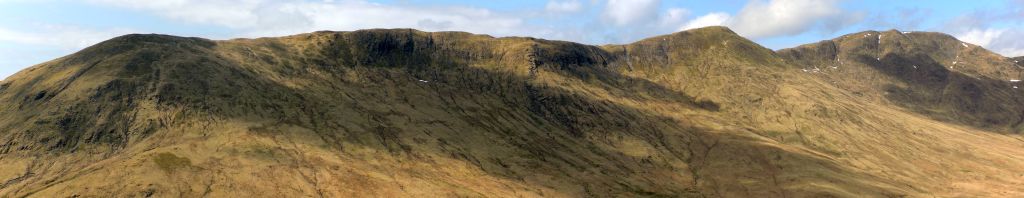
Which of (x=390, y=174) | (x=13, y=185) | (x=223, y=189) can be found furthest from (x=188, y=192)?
(x=390, y=174)

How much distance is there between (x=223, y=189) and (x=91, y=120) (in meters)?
60.7

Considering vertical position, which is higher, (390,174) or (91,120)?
(91,120)

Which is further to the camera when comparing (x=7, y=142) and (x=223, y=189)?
(x=7, y=142)

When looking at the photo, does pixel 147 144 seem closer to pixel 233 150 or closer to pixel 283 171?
pixel 233 150

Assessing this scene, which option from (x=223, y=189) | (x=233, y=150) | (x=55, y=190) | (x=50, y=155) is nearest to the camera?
(x=55, y=190)

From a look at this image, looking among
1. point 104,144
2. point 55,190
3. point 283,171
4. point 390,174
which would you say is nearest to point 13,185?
point 55,190

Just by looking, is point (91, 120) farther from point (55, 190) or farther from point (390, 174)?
point (390, 174)

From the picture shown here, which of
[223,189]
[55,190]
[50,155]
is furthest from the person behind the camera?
[50,155]

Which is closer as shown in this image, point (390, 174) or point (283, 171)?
point (283, 171)

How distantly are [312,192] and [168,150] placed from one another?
44136 mm

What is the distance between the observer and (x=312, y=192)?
17662 centimetres

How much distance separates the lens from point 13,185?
538ft

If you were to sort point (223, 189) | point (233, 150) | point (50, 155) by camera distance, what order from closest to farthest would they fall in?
point (223, 189), point (50, 155), point (233, 150)

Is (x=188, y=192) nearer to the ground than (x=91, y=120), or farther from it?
nearer to the ground
